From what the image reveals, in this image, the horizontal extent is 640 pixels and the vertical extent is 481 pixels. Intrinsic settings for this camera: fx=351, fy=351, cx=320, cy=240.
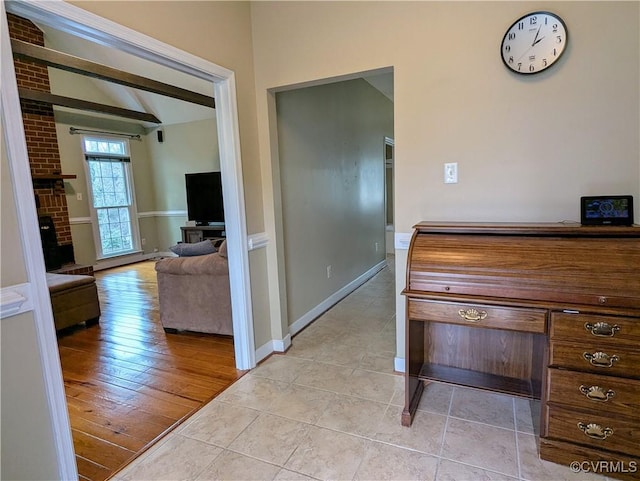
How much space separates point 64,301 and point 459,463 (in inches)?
131

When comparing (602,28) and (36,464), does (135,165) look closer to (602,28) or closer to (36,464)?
(36,464)

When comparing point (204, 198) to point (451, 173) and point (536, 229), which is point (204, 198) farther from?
point (536, 229)

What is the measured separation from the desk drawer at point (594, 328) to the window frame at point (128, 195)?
6.63 metres

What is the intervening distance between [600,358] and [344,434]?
119 cm

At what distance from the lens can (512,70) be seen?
6.04 ft

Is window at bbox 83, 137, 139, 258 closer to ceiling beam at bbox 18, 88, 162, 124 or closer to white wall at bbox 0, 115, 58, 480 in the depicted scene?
ceiling beam at bbox 18, 88, 162, 124

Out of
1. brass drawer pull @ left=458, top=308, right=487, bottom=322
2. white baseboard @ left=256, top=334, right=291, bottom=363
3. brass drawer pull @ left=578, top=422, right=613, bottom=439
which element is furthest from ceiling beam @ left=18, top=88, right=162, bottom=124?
brass drawer pull @ left=578, top=422, right=613, bottom=439

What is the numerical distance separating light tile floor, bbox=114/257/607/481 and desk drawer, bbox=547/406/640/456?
150 mm

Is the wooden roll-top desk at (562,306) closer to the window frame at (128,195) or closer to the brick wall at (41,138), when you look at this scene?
the brick wall at (41,138)

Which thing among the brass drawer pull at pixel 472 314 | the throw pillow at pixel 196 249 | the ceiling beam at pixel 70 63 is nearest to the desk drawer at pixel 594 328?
the brass drawer pull at pixel 472 314

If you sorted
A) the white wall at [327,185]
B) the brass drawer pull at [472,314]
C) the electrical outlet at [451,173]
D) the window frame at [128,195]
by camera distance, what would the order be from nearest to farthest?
the brass drawer pull at [472,314] < the electrical outlet at [451,173] < the white wall at [327,185] < the window frame at [128,195]

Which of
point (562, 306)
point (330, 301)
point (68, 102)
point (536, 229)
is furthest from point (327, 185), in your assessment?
point (68, 102)

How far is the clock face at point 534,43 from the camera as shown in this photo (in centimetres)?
172

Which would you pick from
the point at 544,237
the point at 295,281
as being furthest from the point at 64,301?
the point at 544,237
